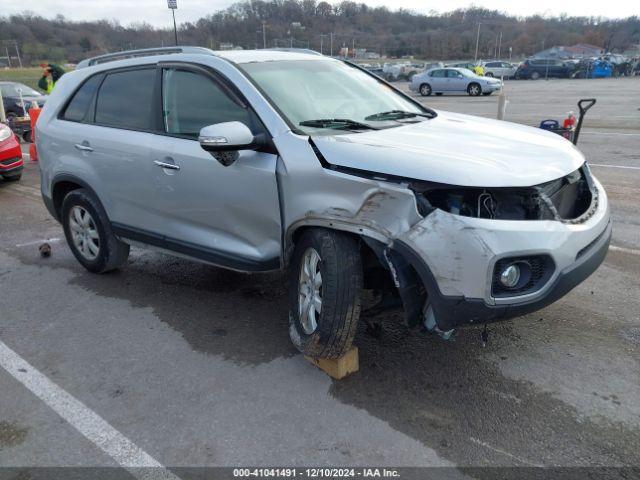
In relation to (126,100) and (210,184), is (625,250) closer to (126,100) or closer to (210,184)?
(210,184)

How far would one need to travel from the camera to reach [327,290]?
294 cm

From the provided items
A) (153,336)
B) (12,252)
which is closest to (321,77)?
(153,336)

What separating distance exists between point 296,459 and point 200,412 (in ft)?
2.20

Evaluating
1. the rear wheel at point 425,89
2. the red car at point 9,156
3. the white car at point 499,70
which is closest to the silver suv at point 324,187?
the red car at point 9,156

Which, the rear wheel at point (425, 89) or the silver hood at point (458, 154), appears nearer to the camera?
the silver hood at point (458, 154)

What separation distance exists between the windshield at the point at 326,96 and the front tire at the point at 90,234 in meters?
1.95

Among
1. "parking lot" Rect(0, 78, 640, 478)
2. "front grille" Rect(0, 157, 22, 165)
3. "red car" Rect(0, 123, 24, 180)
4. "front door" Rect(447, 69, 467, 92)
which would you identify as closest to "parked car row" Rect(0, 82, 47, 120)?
"red car" Rect(0, 123, 24, 180)

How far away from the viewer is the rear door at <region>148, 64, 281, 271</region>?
3.35 m

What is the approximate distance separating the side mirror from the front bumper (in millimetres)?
1116

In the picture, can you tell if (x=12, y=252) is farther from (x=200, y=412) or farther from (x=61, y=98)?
(x=200, y=412)

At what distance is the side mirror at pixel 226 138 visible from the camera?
3064 millimetres

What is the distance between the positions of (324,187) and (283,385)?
47.0 inches

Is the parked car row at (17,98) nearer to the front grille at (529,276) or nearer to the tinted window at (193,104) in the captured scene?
the tinted window at (193,104)

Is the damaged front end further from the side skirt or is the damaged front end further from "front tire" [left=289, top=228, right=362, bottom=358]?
the side skirt
